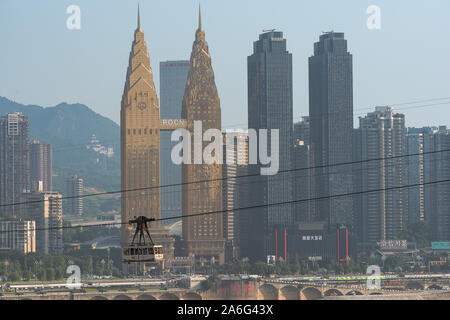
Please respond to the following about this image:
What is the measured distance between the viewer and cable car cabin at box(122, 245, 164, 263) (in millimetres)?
64250

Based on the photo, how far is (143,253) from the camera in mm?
64625

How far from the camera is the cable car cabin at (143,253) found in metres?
64.2
